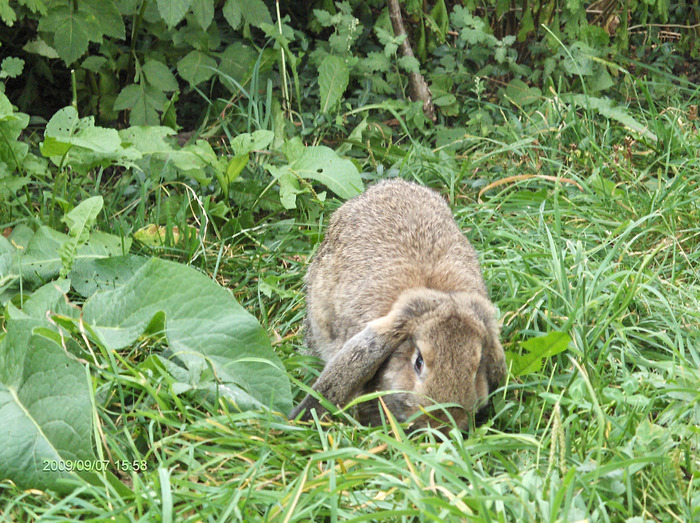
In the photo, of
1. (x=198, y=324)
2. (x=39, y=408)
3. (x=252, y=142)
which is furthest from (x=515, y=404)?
(x=252, y=142)

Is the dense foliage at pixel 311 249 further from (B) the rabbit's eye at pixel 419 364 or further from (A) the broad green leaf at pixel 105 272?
(B) the rabbit's eye at pixel 419 364

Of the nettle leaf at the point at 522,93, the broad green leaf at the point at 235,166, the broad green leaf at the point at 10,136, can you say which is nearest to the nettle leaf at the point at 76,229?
the broad green leaf at the point at 10,136

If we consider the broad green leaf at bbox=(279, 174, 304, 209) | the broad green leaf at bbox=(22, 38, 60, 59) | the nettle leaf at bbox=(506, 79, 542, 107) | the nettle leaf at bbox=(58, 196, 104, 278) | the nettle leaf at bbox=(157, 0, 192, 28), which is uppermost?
the nettle leaf at bbox=(157, 0, 192, 28)

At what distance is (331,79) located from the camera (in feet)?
17.8

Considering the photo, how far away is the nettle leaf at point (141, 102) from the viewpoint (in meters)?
5.21

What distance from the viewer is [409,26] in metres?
6.49

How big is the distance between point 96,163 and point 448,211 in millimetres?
1793

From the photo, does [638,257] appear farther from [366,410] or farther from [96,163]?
[96,163]

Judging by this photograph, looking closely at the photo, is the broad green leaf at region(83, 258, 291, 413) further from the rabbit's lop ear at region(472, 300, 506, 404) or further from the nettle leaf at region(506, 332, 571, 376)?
the nettle leaf at region(506, 332, 571, 376)

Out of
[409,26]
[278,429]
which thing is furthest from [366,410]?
[409,26]

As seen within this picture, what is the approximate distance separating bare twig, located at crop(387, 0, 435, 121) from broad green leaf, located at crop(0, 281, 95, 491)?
3648 millimetres

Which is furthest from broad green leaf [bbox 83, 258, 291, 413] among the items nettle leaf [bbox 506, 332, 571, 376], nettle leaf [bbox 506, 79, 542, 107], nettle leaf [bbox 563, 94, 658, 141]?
nettle leaf [bbox 506, 79, 542, 107]

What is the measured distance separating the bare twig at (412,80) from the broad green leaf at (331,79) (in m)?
0.76

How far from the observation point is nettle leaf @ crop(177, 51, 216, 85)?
5355mm
